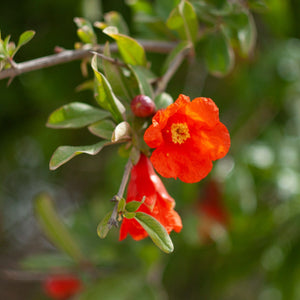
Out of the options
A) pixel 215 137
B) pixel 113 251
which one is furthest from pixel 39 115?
pixel 215 137

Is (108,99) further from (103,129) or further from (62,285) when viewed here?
(62,285)

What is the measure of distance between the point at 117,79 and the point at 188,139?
8.1 inches

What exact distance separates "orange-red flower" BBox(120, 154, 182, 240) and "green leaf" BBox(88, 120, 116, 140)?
0.28 feet

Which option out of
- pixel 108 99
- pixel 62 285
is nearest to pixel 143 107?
pixel 108 99

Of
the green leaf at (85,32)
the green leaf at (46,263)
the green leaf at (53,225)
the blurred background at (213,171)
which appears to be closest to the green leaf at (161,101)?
the green leaf at (85,32)

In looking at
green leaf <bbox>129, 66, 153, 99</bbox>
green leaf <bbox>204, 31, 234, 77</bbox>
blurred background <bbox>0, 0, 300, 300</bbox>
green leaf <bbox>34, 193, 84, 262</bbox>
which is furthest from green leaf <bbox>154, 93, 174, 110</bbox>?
green leaf <bbox>34, 193, 84, 262</bbox>

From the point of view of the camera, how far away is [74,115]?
2.98 ft

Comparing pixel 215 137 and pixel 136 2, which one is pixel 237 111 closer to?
pixel 136 2

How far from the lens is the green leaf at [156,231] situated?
28.7 inches

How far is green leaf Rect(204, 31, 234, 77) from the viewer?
117 centimetres

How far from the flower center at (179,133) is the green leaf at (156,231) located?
0.60 feet

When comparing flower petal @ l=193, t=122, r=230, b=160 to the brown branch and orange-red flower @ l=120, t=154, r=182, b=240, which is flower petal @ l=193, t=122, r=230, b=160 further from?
the brown branch

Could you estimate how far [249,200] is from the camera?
1.66 metres

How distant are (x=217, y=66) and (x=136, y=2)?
44 cm
